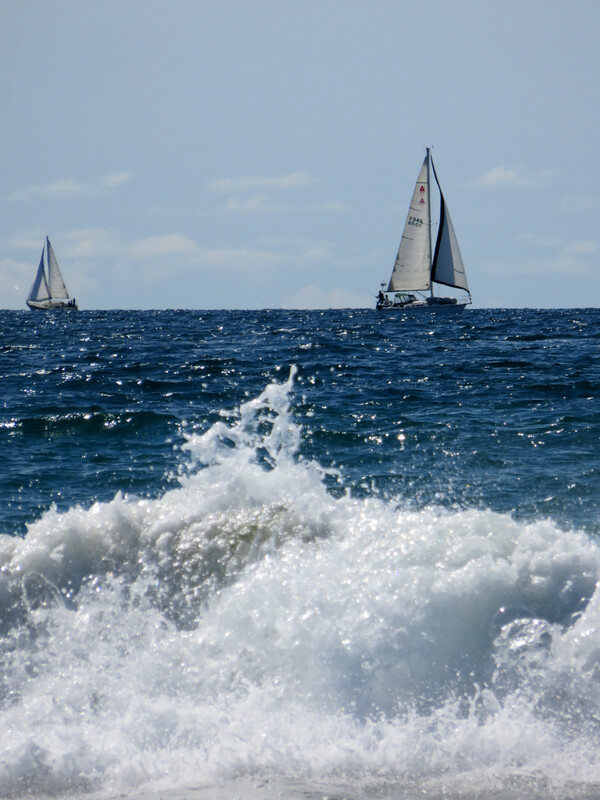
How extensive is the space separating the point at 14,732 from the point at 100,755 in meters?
0.65

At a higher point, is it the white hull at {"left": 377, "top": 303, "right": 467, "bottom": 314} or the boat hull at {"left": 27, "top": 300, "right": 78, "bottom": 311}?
the boat hull at {"left": 27, "top": 300, "right": 78, "bottom": 311}

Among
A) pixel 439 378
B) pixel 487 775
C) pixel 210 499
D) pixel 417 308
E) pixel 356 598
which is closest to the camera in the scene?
pixel 487 775

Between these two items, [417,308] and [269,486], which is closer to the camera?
[269,486]

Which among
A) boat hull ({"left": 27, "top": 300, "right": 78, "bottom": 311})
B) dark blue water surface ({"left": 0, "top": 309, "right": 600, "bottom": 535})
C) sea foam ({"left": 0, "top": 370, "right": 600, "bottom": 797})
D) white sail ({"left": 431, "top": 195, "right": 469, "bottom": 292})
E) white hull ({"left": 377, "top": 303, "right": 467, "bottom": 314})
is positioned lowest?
sea foam ({"left": 0, "top": 370, "right": 600, "bottom": 797})

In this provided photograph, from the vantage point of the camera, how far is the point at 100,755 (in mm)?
4406

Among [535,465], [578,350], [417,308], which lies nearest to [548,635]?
[535,465]

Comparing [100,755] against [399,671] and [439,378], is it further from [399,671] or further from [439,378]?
[439,378]

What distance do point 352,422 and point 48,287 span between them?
84.6 metres

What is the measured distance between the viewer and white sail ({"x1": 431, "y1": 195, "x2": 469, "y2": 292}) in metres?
53.3

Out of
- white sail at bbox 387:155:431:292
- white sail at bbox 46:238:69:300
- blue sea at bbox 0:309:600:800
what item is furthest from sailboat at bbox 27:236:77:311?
blue sea at bbox 0:309:600:800

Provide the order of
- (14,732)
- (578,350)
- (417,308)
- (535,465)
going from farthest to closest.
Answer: (417,308) < (578,350) < (535,465) < (14,732)

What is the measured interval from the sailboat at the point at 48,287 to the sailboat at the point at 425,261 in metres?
50.6

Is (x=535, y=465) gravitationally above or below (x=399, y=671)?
above

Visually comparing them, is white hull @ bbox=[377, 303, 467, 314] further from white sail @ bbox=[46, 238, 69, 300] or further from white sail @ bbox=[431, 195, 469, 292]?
white sail @ bbox=[46, 238, 69, 300]
